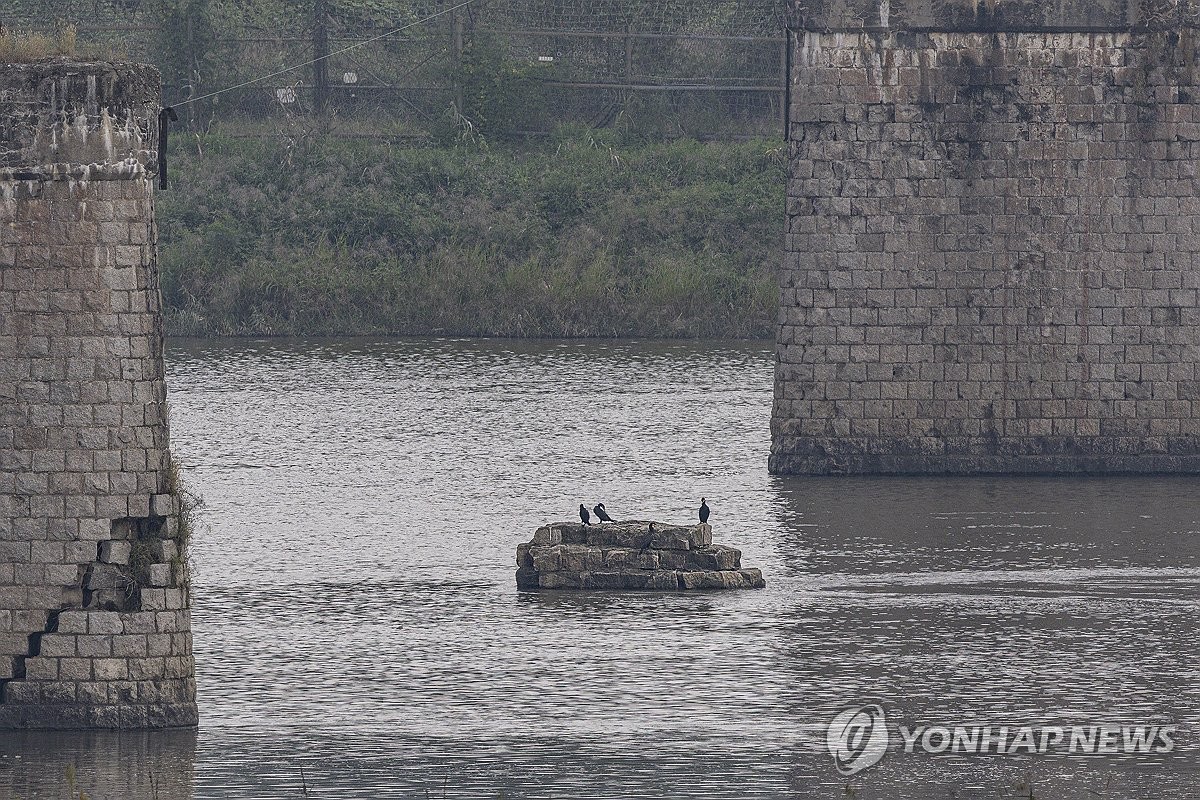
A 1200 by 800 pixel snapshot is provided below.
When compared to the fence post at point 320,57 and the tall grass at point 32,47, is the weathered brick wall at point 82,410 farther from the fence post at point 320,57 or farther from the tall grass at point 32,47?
the fence post at point 320,57

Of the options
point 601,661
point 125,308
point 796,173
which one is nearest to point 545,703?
point 601,661

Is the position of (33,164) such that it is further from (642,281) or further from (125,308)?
(642,281)

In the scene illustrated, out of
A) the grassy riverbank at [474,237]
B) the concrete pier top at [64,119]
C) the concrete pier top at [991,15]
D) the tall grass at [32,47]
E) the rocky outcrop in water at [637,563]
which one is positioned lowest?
the rocky outcrop in water at [637,563]

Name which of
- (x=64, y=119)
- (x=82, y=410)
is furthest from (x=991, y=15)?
(x=82, y=410)

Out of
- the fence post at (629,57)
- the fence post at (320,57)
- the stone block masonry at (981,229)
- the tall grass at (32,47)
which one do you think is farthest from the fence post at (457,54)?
the tall grass at (32,47)

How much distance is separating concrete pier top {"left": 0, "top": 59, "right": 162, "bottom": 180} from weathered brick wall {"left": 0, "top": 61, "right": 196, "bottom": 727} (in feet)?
0.04

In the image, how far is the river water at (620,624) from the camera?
20938mm

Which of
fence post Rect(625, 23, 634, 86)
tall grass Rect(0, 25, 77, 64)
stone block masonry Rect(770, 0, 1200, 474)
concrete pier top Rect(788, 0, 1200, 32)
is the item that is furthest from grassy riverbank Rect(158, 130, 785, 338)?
tall grass Rect(0, 25, 77, 64)

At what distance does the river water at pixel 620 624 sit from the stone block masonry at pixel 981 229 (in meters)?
1.23

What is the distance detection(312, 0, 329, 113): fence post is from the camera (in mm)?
62625

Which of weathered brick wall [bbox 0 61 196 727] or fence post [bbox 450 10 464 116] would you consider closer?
Result: weathered brick wall [bbox 0 61 196 727]

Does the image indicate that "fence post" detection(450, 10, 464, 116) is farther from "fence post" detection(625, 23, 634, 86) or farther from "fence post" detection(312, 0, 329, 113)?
"fence post" detection(625, 23, 634, 86)

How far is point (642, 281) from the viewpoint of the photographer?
57.1 m

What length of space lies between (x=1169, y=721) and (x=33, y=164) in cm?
1136
